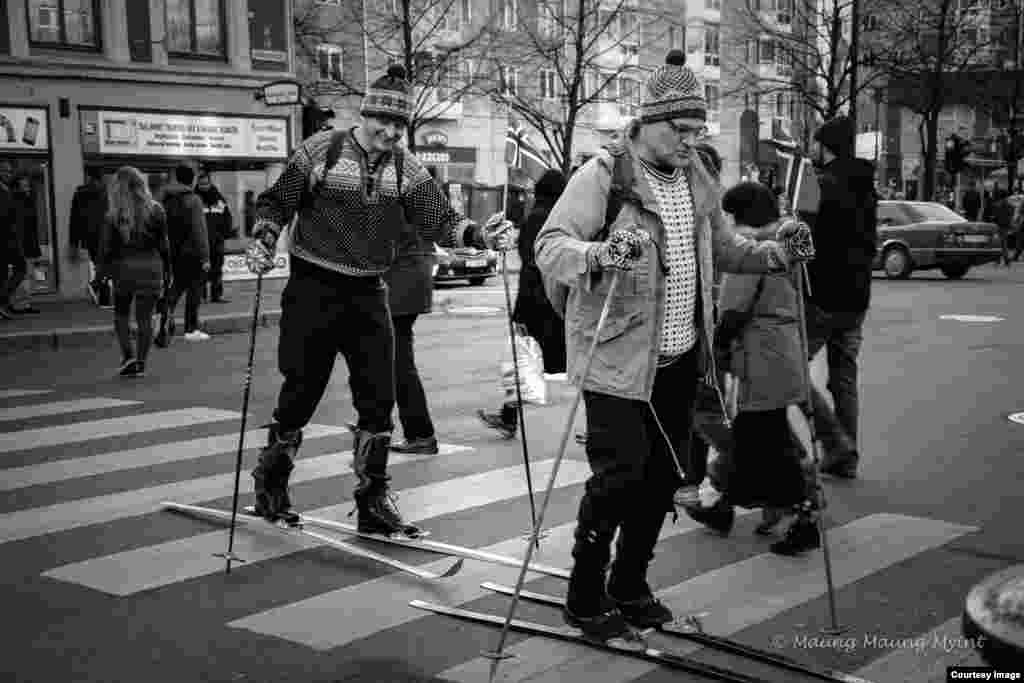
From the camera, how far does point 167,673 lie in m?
4.21

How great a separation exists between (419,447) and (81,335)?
8.92m

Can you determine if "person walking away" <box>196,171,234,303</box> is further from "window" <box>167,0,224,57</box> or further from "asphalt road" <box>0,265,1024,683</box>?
"asphalt road" <box>0,265,1024,683</box>

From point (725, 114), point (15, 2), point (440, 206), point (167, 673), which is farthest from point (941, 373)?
point (725, 114)

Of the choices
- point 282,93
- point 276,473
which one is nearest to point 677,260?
point 276,473

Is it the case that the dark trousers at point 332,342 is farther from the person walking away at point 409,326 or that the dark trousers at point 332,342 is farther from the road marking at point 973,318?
the road marking at point 973,318

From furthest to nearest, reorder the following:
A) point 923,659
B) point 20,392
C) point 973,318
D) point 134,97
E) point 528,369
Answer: point 134,97 < point 973,318 < point 20,392 < point 528,369 < point 923,659

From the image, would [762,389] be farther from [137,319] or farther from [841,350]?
[137,319]

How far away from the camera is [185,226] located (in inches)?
600

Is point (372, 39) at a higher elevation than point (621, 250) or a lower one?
higher

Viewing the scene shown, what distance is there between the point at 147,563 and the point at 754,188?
129 inches

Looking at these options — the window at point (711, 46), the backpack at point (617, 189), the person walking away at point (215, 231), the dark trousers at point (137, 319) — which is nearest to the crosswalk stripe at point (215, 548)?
the backpack at point (617, 189)

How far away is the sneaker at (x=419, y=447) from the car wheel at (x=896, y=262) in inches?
743

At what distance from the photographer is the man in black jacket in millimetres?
7434

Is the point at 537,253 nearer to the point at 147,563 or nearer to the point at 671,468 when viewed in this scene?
the point at 671,468
